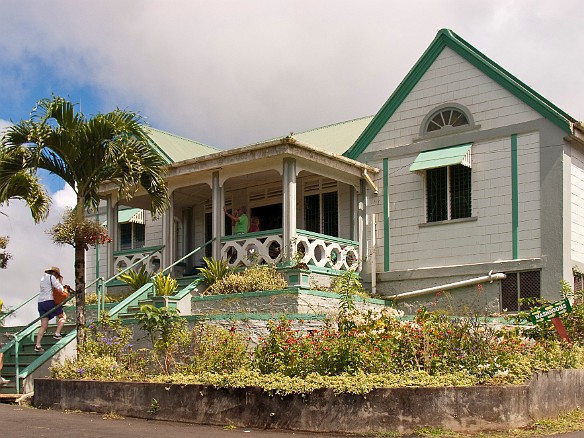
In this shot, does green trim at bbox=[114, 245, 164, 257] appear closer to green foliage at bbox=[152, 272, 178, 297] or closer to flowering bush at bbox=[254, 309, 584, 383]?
green foliage at bbox=[152, 272, 178, 297]

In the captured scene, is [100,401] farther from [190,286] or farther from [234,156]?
[234,156]

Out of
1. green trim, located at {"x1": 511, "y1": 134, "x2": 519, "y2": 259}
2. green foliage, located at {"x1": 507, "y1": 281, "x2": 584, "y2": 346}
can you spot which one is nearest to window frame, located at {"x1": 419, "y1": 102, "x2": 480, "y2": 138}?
green trim, located at {"x1": 511, "y1": 134, "x2": 519, "y2": 259}

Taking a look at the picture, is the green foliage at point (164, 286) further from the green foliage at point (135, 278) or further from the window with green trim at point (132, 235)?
the window with green trim at point (132, 235)

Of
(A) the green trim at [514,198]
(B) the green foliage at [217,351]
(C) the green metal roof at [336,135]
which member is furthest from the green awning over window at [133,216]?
(B) the green foliage at [217,351]

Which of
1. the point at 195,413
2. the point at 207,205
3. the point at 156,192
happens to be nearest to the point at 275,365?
the point at 195,413

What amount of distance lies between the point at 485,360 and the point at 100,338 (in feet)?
22.0

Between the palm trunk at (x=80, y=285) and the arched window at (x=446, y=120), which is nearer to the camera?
the palm trunk at (x=80, y=285)

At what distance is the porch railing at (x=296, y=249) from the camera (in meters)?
18.1

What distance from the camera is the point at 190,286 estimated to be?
698 inches

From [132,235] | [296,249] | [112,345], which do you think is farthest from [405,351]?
[132,235]

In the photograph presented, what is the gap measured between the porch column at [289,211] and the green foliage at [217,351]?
5148 millimetres

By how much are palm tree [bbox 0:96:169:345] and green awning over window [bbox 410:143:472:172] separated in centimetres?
665

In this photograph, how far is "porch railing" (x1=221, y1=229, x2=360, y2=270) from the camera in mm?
18125

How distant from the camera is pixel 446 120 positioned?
1950cm
